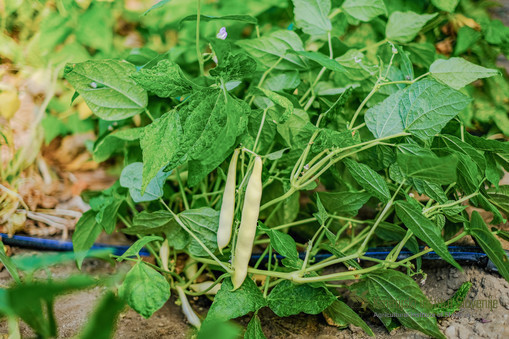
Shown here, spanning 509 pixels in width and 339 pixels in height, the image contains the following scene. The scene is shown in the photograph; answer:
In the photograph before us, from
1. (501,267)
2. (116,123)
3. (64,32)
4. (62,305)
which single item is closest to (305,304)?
(501,267)

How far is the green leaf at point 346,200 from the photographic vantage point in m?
0.75

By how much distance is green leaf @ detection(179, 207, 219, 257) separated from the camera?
29.1 inches

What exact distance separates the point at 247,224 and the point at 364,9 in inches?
23.4

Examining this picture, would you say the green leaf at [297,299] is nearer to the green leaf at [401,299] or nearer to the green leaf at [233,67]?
the green leaf at [401,299]

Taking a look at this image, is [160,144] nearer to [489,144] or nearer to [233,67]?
[233,67]

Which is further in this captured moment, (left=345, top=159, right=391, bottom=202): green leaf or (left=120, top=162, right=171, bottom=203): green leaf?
(left=120, top=162, right=171, bottom=203): green leaf

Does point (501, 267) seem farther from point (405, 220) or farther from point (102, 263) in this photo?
point (102, 263)

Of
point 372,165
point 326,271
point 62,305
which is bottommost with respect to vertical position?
point 326,271

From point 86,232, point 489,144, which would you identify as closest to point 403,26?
point 489,144

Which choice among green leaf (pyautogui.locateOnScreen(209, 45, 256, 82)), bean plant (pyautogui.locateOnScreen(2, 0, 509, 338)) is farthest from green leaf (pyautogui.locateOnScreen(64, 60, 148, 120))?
green leaf (pyautogui.locateOnScreen(209, 45, 256, 82))

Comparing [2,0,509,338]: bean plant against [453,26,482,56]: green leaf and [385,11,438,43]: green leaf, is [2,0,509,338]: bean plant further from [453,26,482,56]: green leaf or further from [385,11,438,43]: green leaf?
[453,26,482,56]: green leaf

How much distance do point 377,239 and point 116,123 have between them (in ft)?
2.32

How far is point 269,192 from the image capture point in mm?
895

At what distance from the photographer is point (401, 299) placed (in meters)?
0.67
